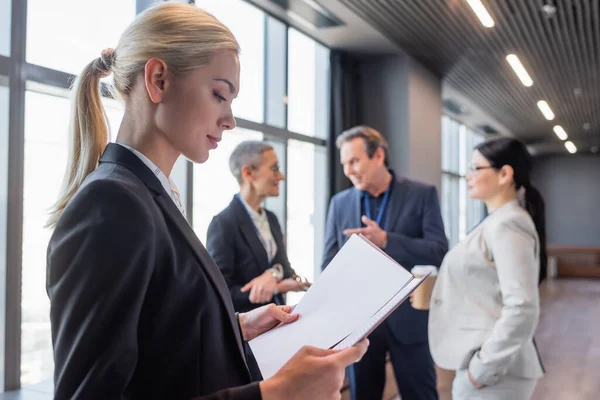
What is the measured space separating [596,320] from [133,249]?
361 inches

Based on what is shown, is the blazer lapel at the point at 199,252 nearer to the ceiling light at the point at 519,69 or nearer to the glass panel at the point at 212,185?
the glass panel at the point at 212,185

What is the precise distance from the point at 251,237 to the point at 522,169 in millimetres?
1282

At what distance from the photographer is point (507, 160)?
2.27 m

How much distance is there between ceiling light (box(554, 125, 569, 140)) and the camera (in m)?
13.7

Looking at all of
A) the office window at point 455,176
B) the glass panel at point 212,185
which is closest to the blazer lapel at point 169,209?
the glass panel at point 212,185

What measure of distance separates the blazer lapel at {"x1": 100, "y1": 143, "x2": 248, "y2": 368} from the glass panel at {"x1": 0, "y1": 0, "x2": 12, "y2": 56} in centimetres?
231

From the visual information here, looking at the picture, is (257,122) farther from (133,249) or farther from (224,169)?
(133,249)

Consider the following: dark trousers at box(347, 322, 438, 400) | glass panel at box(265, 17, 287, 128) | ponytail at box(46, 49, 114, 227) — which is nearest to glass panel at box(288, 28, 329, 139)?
glass panel at box(265, 17, 287, 128)

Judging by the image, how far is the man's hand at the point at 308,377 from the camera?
0.81 m

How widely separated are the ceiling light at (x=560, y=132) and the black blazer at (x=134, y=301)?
47.1 feet

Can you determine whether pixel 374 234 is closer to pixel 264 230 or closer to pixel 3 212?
pixel 264 230

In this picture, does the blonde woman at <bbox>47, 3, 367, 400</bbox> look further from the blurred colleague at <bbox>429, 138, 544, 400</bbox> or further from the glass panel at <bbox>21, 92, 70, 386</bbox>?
the glass panel at <bbox>21, 92, 70, 386</bbox>

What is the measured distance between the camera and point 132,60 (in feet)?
3.03

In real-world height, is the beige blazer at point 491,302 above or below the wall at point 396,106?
below
